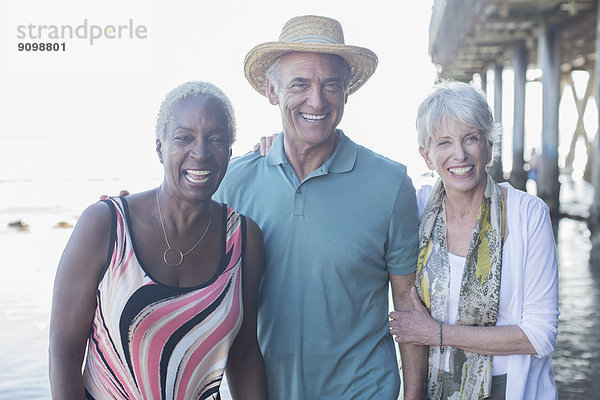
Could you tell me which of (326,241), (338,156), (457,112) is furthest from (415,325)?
(457,112)

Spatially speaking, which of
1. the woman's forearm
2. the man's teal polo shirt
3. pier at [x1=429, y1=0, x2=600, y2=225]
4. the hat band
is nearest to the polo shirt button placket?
the man's teal polo shirt

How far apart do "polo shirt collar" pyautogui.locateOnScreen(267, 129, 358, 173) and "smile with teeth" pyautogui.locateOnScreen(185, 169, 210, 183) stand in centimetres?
60

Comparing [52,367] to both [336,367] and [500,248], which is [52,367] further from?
[500,248]

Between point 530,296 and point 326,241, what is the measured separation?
82 cm

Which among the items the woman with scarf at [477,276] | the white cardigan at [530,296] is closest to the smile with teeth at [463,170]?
the woman with scarf at [477,276]

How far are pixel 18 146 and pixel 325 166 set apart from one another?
232ft

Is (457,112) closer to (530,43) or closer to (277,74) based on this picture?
(277,74)

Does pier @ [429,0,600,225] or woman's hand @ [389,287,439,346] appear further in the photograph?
pier @ [429,0,600,225]

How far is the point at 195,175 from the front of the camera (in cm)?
223

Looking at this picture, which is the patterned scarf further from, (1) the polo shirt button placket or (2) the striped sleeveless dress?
(2) the striped sleeveless dress

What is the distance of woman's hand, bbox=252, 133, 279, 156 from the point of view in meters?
2.97

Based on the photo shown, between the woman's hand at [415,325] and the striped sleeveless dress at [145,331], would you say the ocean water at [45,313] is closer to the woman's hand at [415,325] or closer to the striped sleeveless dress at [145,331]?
the woman's hand at [415,325]

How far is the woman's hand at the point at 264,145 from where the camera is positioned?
9.76 ft

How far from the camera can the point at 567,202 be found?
20203mm
